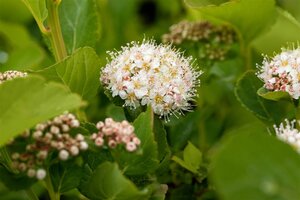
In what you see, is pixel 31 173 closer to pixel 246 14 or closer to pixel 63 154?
pixel 63 154

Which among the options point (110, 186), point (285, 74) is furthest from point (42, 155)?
point (285, 74)

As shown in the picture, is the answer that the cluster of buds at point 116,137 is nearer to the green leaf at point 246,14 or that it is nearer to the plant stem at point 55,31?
the plant stem at point 55,31

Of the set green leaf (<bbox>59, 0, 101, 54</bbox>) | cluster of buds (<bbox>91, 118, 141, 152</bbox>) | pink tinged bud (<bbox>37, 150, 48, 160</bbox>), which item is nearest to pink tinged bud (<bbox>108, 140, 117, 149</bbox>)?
cluster of buds (<bbox>91, 118, 141, 152</bbox>)

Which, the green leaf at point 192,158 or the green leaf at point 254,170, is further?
the green leaf at point 192,158

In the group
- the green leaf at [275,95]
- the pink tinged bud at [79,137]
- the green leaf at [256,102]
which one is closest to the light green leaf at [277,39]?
the green leaf at [256,102]

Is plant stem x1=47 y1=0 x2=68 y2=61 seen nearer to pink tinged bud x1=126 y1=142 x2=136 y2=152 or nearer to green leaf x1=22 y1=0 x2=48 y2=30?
green leaf x1=22 y1=0 x2=48 y2=30
